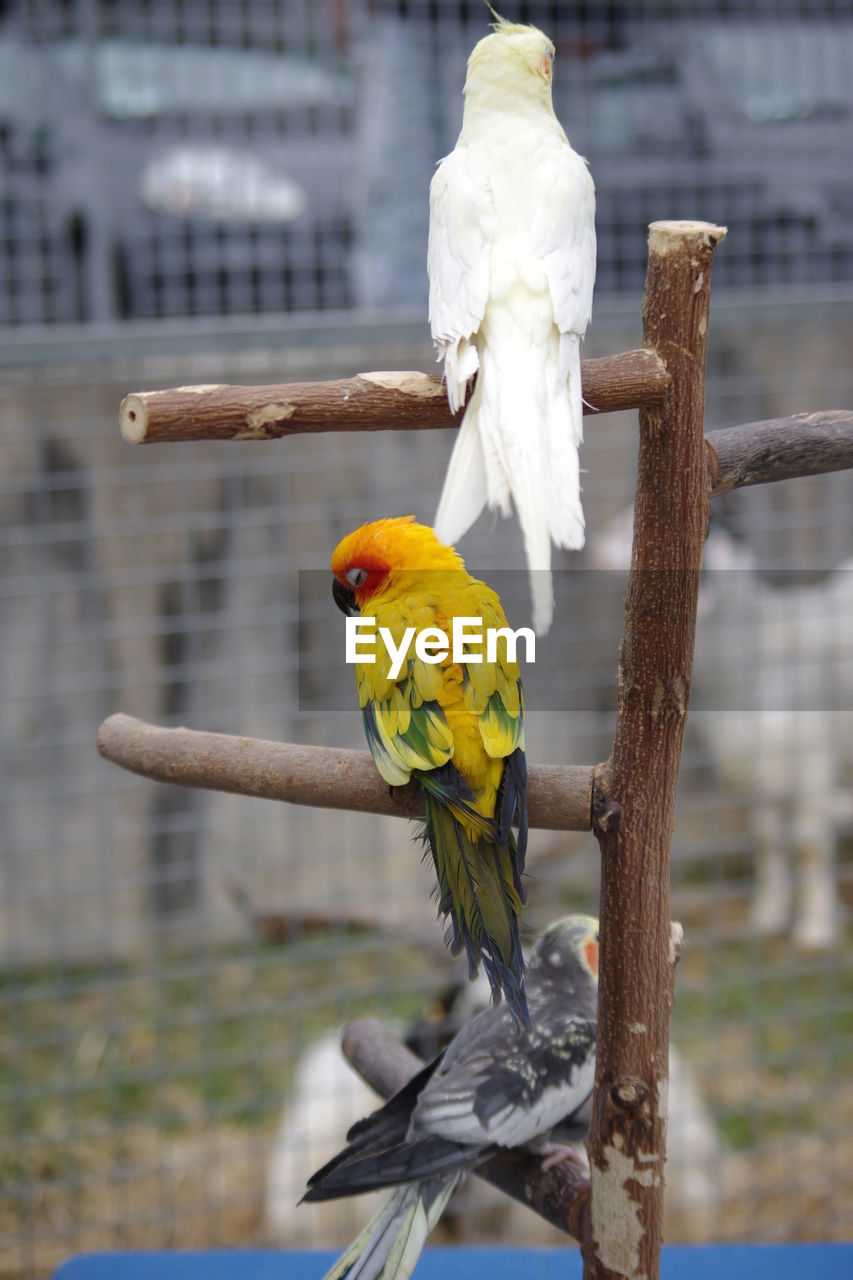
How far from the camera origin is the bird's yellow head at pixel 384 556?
0.85 m

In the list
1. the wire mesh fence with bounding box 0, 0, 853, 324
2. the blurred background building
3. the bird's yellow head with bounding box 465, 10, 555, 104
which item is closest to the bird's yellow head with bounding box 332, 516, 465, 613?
the bird's yellow head with bounding box 465, 10, 555, 104

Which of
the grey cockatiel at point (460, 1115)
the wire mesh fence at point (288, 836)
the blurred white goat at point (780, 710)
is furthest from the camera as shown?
the blurred white goat at point (780, 710)

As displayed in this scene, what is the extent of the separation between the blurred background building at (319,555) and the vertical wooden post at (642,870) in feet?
3.30

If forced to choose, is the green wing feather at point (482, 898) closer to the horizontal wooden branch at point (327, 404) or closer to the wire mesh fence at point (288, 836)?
the horizontal wooden branch at point (327, 404)

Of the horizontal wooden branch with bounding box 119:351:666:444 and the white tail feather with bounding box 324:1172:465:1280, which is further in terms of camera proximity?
the white tail feather with bounding box 324:1172:465:1280

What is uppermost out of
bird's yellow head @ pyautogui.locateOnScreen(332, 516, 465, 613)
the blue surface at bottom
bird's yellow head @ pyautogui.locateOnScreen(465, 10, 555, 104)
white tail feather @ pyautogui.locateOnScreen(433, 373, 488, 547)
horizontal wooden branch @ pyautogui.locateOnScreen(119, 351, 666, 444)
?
bird's yellow head @ pyautogui.locateOnScreen(465, 10, 555, 104)

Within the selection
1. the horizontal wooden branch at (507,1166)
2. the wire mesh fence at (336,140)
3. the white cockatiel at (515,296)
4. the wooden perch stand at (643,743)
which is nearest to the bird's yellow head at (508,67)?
the white cockatiel at (515,296)

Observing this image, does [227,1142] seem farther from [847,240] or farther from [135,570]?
[847,240]

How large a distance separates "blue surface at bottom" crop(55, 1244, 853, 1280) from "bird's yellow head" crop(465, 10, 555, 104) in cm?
102

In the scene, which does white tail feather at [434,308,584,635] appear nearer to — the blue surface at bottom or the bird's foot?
the bird's foot

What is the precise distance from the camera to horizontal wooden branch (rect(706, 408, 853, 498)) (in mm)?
787

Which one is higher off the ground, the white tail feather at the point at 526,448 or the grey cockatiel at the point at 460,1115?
the white tail feather at the point at 526,448

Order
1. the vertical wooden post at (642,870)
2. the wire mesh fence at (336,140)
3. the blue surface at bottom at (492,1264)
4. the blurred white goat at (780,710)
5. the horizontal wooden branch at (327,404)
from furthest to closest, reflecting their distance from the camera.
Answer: the wire mesh fence at (336,140), the blurred white goat at (780,710), the blue surface at bottom at (492,1264), the vertical wooden post at (642,870), the horizontal wooden branch at (327,404)

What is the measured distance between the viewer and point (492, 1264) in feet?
3.90
